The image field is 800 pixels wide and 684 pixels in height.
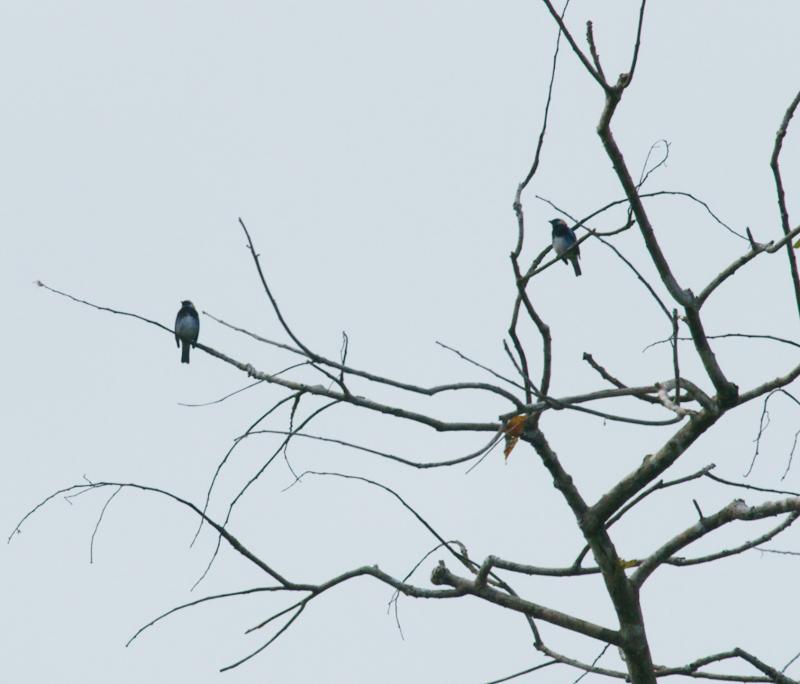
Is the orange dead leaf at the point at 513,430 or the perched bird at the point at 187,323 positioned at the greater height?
the perched bird at the point at 187,323

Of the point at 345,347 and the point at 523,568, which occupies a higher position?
the point at 345,347

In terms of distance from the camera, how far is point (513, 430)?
11.0 ft

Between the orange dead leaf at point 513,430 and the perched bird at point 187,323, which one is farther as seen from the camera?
the perched bird at point 187,323

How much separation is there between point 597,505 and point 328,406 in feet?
3.19

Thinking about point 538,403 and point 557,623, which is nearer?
point 538,403

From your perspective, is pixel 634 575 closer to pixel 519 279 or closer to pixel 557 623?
pixel 557 623

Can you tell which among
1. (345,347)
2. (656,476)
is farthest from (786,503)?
(345,347)

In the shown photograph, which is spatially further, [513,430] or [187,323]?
[187,323]

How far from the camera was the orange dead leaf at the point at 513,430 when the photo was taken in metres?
3.28

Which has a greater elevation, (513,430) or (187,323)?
(187,323)

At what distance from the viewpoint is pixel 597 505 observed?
3.76 metres

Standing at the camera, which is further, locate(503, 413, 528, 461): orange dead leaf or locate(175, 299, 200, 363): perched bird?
locate(175, 299, 200, 363): perched bird

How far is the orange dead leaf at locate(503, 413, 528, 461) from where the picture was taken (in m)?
3.28

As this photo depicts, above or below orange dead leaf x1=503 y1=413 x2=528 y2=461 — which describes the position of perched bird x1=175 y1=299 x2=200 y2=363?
above
